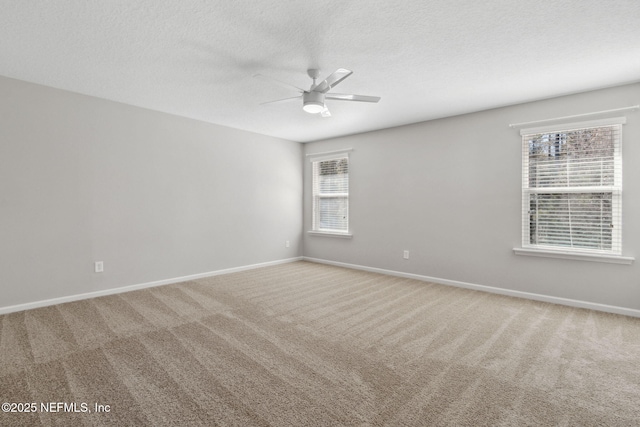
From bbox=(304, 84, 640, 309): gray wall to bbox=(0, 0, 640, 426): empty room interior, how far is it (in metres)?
0.03

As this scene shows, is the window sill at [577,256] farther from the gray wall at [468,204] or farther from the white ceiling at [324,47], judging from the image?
the white ceiling at [324,47]

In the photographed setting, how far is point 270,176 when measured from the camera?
5.65 m

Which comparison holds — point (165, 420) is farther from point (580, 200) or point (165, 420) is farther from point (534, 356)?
point (580, 200)

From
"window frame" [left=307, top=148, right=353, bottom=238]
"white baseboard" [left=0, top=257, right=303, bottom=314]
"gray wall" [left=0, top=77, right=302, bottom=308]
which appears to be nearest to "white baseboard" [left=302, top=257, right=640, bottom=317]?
"window frame" [left=307, top=148, right=353, bottom=238]

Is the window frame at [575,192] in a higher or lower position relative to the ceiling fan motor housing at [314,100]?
lower

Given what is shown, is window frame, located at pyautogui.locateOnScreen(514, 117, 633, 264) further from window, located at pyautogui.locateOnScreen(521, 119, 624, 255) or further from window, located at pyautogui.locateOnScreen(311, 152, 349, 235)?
window, located at pyautogui.locateOnScreen(311, 152, 349, 235)

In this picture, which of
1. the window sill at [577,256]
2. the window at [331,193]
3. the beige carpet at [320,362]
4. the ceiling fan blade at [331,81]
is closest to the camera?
the beige carpet at [320,362]

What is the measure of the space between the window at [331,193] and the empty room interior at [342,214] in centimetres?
14

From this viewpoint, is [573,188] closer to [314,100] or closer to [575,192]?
[575,192]

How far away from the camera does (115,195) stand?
3820 mm

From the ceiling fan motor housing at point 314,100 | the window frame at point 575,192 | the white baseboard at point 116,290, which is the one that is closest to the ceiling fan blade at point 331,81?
the ceiling fan motor housing at point 314,100

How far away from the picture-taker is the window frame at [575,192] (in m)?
3.18

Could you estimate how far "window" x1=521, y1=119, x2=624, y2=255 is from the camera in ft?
10.6

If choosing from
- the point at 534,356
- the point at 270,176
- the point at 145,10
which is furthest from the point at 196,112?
the point at 534,356
